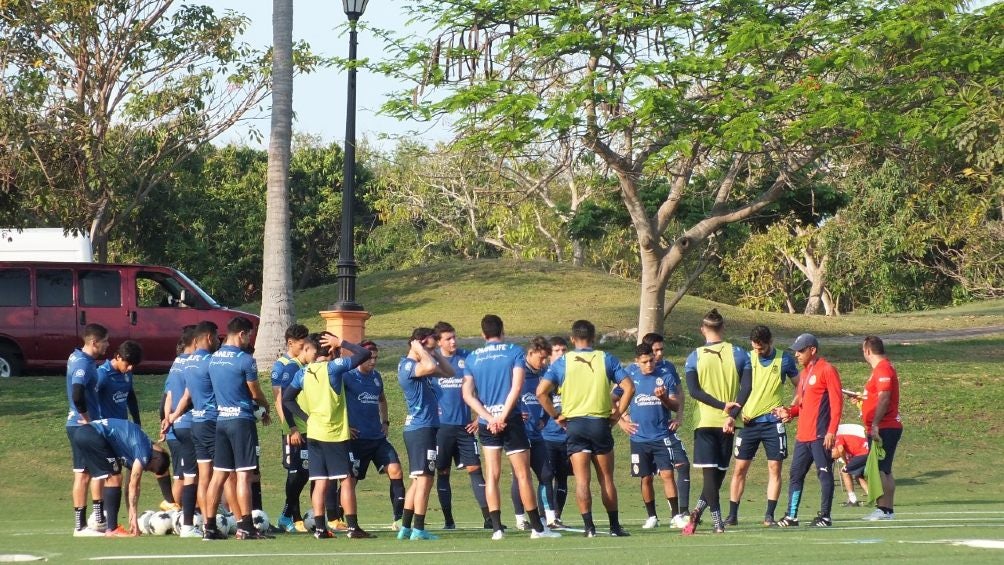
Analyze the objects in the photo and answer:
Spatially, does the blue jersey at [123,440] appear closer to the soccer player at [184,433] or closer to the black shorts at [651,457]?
the soccer player at [184,433]

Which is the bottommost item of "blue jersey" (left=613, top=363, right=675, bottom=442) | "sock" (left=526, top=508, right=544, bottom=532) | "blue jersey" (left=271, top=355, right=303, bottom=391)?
"sock" (left=526, top=508, right=544, bottom=532)

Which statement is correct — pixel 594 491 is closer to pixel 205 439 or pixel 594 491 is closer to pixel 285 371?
pixel 285 371

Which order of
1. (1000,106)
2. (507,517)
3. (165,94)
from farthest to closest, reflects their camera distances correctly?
(165,94) → (1000,106) → (507,517)

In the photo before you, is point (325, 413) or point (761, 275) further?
point (761, 275)

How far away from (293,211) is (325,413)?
42173mm

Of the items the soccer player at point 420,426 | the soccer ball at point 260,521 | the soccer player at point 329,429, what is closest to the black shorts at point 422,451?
the soccer player at point 420,426

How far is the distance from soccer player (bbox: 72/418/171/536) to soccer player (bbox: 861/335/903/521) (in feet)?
23.4

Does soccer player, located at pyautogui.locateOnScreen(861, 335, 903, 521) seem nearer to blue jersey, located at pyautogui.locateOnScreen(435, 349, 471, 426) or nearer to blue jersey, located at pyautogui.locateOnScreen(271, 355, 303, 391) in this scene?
blue jersey, located at pyautogui.locateOnScreen(435, 349, 471, 426)

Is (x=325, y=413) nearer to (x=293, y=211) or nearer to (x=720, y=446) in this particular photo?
(x=720, y=446)

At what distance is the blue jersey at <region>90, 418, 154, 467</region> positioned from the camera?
40.9 ft

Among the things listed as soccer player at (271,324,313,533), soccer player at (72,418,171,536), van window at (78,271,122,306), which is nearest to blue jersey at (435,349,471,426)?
soccer player at (271,324,313,533)

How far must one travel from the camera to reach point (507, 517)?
1498 centimetres

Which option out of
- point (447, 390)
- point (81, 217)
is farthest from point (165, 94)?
point (447, 390)

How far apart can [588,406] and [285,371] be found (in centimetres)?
301
